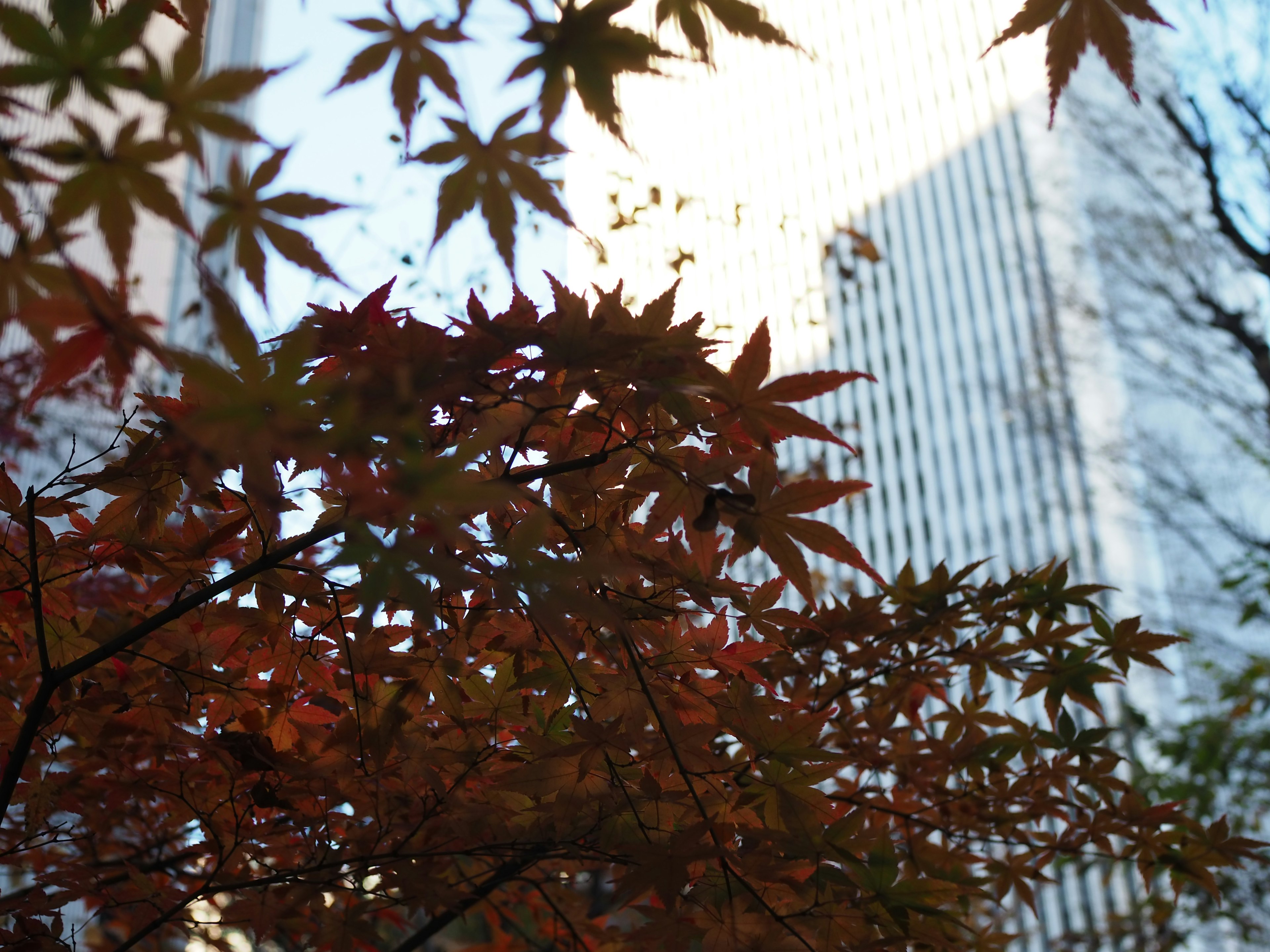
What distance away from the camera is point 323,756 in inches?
48.7

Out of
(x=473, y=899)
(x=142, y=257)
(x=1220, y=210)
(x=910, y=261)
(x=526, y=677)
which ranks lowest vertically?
(x=473, y=899)

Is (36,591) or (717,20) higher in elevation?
(717,20)

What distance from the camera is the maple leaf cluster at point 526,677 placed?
921 millimetres

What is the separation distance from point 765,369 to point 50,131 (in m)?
6.00

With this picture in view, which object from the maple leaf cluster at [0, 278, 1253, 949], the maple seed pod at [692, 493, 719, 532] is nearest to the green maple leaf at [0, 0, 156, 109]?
the maple leaf cluster at [0, 278, 1253, 949]

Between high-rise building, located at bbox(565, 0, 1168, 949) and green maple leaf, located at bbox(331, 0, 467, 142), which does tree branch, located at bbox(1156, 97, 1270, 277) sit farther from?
green maple leaf, located at bbox(331, 0, 467, 142)

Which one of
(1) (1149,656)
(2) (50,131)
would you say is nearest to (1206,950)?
(1) (1149,656)

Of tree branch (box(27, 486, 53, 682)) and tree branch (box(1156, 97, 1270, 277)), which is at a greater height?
tree branch (box(1156, 97, 1270, 277))

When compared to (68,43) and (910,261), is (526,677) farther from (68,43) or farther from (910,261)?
(910,261)

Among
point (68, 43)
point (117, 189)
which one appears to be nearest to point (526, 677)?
point (117, 189)

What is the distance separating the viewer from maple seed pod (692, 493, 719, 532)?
0.86 meters

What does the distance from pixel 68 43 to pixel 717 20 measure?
0.61 m

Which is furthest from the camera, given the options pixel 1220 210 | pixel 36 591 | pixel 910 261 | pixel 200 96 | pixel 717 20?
pixel 910 261

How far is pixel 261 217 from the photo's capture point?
0.95m
